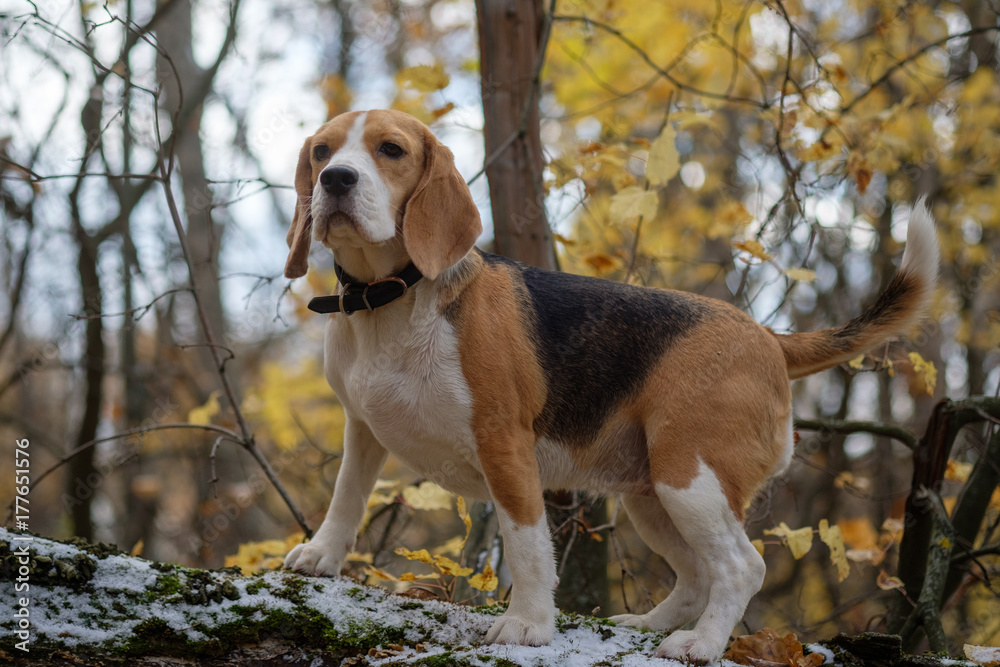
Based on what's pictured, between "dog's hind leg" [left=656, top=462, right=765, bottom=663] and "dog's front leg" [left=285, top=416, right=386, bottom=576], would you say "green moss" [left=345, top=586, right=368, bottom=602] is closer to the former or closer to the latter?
"dog's front leg" [left=285, top=416, right=386, bottom=576]

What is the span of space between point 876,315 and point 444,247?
2011mm

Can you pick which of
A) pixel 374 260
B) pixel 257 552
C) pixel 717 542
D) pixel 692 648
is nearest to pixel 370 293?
pixel 374 260

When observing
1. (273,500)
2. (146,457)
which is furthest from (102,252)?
(273,500)

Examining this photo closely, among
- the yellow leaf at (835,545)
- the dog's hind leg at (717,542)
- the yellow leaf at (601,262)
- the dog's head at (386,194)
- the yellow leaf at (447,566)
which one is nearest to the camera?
the dog's head at (386,194)

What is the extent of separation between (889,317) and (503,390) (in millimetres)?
1844

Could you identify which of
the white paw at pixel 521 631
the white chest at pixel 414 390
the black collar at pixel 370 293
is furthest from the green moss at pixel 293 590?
the black collar at pixel 370 293

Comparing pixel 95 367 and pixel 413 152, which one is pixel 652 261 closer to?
pixel 413 152

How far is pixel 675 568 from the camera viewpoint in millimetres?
3676

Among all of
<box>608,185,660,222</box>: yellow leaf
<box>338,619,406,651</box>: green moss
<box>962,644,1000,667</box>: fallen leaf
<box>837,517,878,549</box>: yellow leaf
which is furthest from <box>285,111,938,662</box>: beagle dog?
<box>837,517,878,549</box>: yellow leaf

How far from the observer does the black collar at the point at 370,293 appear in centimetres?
311

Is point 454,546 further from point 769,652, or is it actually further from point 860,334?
point 860,334

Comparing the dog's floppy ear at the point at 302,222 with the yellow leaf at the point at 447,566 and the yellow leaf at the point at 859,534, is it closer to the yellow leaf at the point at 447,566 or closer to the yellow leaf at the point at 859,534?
the yellow leaf at the point at 447,566

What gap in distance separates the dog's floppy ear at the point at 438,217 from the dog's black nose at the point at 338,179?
0.25 m

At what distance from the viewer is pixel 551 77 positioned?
9.73 metres
